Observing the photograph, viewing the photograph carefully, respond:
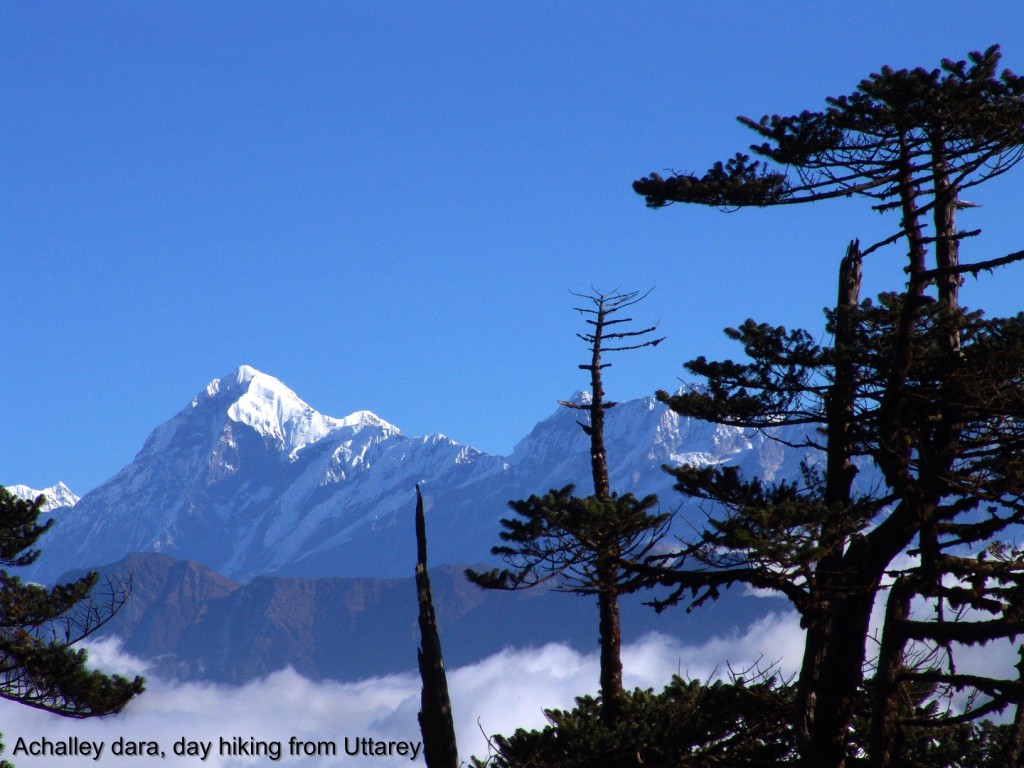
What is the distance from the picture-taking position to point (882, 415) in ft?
54.6

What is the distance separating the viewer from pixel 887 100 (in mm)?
15516

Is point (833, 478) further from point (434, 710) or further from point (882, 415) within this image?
point (434, 710)

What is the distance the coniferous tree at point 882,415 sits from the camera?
1523 cm

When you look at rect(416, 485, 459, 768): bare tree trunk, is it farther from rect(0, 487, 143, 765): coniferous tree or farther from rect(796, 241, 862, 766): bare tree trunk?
rect(0, 487, 143, 765): coniferous tree

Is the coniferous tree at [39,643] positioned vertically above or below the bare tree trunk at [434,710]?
above

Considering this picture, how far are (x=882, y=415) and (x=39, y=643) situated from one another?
21.8 m

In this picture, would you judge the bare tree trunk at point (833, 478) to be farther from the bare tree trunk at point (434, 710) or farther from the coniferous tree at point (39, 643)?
the coniferous tree at point (39, 643)

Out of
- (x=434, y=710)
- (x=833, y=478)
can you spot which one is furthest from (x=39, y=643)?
(x=833, y=478)

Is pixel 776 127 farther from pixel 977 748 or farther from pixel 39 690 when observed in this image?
pixel 39 690

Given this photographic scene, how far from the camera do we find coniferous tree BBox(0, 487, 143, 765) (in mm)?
29703

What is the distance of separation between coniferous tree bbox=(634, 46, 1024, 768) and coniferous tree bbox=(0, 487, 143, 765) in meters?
18.3

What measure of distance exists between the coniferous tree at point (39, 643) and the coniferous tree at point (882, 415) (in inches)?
720

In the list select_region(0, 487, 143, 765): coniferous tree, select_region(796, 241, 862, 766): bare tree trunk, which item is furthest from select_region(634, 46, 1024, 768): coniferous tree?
select_region(0, 487, 143, 765): coniferous tree

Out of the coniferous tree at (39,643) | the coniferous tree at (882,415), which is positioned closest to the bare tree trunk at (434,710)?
the coniferous tree at (882,415)
